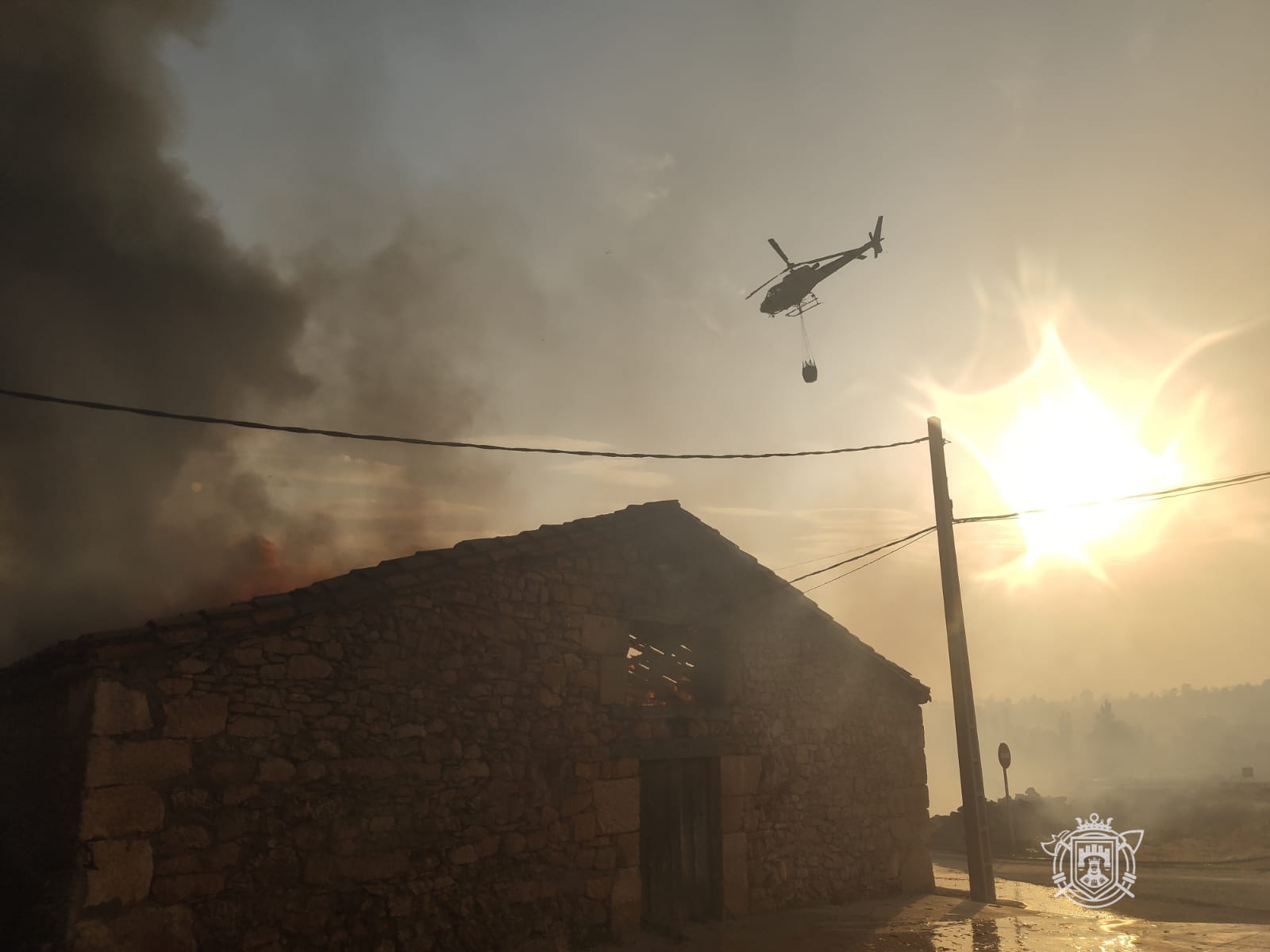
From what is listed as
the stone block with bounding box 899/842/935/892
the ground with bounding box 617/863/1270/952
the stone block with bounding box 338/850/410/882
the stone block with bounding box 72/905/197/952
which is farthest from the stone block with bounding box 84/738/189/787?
the stone block with bounding box 899/842/935/892

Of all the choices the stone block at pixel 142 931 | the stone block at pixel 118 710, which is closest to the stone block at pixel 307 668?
the stone block at pixel 118 710

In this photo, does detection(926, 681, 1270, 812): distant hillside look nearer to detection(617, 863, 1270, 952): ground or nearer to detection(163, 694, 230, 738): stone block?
detection(617, 863, 1270, 952): ground

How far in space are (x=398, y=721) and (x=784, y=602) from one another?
6111 millimetres

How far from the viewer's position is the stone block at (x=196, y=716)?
6633 millimetres

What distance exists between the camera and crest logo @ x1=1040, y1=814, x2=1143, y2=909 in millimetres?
13469

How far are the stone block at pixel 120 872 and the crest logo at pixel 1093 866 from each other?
40.7 ft

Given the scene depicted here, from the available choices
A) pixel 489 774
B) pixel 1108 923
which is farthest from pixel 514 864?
pixel 1108 923

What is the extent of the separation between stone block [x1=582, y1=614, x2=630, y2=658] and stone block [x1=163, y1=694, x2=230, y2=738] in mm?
3985

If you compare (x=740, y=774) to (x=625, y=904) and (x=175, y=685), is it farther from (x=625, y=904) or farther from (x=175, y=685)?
(x=175, y=685)

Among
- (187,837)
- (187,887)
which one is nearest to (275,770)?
(187,837)

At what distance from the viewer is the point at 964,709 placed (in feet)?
38.6

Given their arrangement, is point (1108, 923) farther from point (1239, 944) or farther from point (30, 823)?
point (30, 823)

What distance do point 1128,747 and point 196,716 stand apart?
126934 millimetres

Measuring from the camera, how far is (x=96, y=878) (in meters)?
6.04
